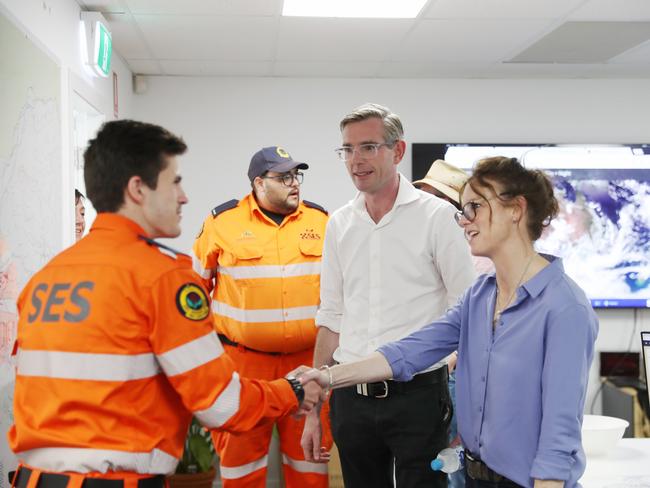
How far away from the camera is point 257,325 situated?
10.3ft

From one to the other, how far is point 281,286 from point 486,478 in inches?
63.9

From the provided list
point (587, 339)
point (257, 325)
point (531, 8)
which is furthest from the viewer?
point (531, 8)

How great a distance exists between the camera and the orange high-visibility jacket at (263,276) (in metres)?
3.14

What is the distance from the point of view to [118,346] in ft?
4.70

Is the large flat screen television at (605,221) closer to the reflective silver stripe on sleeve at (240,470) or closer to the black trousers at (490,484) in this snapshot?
the reflective silver stripe on sleeve at (240,470)

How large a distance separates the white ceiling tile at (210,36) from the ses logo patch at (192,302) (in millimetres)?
2694

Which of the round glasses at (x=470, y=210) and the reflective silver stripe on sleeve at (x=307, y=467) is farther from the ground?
the round glasses at (x=470, y=210)

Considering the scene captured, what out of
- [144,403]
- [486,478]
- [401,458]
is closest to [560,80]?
[401,458]

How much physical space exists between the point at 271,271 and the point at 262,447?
745 mm

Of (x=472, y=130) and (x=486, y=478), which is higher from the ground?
(x=472, y=130)

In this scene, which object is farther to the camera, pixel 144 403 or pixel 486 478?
pixel 486 478

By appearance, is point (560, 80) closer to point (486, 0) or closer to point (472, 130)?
point (472, 130)

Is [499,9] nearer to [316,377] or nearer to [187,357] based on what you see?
[316,377]

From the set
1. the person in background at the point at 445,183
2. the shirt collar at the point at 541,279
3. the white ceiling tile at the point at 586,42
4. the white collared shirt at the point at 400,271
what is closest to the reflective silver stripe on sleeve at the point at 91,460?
the shirt collar at the point at 541,279
